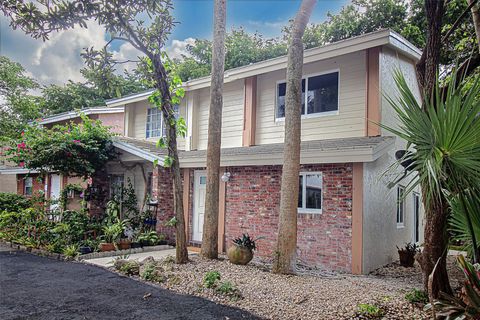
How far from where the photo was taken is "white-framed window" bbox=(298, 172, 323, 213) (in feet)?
28.8

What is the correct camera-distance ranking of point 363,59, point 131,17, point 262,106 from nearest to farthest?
point 131,17, point 363,59, point 262,106

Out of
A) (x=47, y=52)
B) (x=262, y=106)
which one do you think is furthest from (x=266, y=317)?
(x=47, y=52)

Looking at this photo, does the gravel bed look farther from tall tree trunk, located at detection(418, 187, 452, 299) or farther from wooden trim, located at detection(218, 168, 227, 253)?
wooden trim, located at detection(218, 168, 227, 253)

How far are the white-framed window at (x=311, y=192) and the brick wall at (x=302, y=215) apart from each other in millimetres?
147

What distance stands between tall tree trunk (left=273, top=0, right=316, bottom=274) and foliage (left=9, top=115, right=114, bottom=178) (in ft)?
24.0

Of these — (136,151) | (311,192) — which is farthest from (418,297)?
(136,151)

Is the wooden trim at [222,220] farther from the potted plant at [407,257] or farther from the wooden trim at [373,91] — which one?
the potted plant at [407,257]

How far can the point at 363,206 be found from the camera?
26.0ft

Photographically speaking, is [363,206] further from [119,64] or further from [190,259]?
[119,64]

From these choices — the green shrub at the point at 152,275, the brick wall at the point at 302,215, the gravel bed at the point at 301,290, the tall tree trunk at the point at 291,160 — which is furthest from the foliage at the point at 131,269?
the brick wall at the point at 302,215

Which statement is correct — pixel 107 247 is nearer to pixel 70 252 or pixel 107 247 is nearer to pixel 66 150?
pixel 70 252

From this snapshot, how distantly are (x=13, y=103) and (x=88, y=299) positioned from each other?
1568 centimetres

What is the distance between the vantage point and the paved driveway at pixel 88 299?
5020 mm

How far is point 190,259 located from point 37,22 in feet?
20.0
